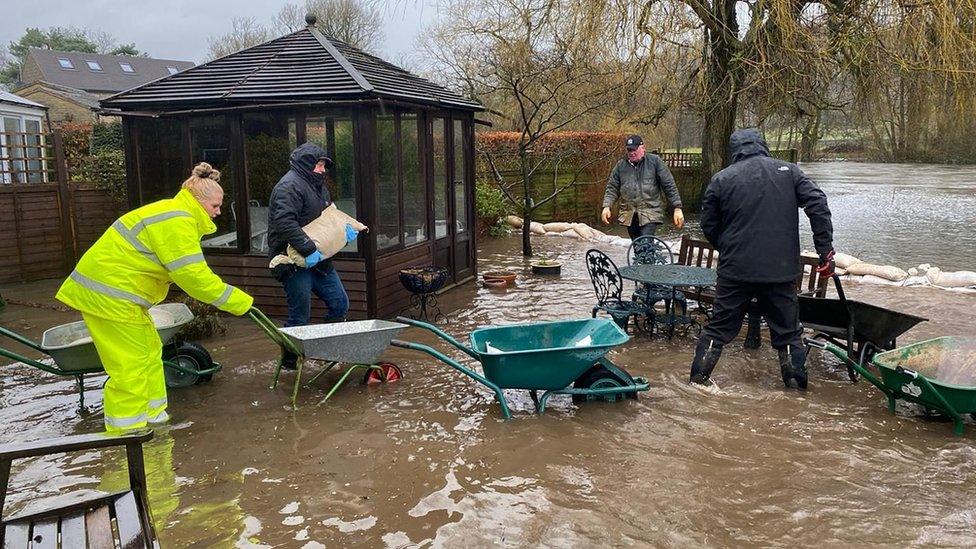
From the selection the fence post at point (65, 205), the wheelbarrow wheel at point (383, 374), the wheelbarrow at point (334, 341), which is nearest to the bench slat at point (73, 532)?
the wheelbarrow at point (334, 341)

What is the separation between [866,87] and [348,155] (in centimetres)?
835

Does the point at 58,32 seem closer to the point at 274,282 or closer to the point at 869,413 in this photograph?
the point at 274,282

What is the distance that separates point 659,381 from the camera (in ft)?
17.9

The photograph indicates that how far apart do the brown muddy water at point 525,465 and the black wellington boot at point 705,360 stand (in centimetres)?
11

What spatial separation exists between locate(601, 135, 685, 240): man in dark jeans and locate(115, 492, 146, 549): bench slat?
5.84m

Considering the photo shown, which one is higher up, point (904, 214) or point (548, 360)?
point (548, 360)

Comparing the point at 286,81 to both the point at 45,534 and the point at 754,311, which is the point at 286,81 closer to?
the point at 754,311

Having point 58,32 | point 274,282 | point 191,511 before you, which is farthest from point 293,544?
point 58,32

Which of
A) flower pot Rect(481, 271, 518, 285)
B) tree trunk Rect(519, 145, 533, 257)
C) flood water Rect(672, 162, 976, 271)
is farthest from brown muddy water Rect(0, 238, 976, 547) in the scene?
flood water Rect(672, 162, 976, 271)

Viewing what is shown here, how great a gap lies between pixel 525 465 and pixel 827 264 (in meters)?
2.76

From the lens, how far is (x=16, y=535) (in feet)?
8.07

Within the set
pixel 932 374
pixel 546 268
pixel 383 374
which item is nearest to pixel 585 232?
pixel 546 268

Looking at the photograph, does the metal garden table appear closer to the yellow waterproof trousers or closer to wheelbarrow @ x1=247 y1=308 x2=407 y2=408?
wheelbarrow @ x1=247 y1=308 x2=407 y2=408

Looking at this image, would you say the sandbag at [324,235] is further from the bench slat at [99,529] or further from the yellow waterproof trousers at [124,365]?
the bench slat at [99,529]
